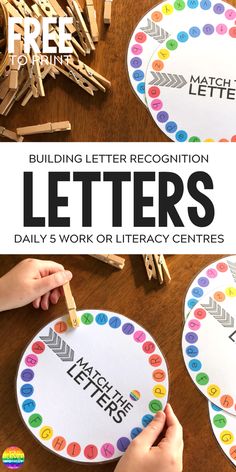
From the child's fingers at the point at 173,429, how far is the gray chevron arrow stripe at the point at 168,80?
0.62 meters

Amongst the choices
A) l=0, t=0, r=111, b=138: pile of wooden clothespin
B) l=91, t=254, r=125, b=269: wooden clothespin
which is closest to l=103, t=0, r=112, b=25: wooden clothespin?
l=0, t=0, r=111, b=138: pile of wooden clothespin

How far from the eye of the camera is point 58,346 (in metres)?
1.09

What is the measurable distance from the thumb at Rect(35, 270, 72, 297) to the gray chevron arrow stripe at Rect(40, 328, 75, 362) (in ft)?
0.25

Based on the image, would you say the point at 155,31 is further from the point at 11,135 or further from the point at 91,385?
the point at 91,385

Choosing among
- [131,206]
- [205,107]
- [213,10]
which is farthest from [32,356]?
[213,10]

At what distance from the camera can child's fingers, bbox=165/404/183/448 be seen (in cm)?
103

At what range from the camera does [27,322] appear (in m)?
1.10

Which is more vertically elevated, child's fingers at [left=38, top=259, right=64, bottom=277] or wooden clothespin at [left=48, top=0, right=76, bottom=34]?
wooden clothespin at [left=48, top=0, right=76, bottom=34]

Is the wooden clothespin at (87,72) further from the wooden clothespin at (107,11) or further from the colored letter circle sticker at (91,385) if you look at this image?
the colored letter circle sticker at (91,385)

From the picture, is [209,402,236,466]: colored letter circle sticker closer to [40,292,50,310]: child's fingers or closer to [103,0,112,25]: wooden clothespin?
[40,292,50,310]: child's fingers

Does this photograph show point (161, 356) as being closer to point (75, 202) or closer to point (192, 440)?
point (192, 440)

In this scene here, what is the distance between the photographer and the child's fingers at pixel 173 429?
40.7 inches

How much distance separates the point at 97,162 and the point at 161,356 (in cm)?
39

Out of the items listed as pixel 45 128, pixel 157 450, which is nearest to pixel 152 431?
pixel 157 450
